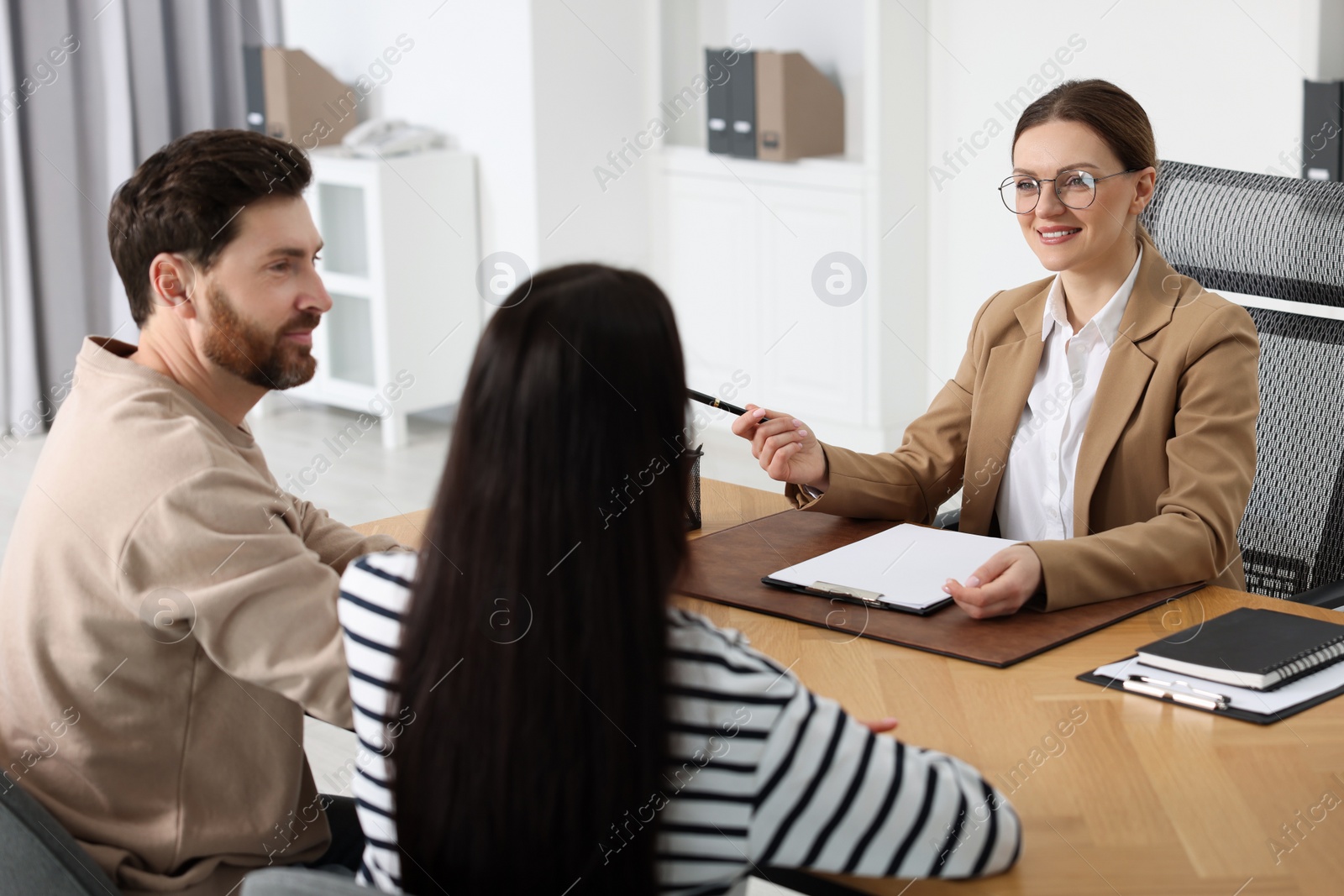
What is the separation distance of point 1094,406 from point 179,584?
1.13 meters

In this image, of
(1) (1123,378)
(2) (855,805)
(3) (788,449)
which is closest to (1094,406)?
(1) (1123,378)

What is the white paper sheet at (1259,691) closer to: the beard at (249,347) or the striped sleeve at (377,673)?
the striped sleeve at (377,673)

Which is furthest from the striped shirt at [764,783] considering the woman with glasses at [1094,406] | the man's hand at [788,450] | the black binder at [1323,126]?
the black binder at [1323,126]

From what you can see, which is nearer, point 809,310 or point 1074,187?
point 1074,187

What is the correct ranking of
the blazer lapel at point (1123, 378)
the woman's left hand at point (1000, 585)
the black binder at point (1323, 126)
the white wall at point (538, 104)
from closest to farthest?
the woman's left hand at point (1000, 585)
the blazer lapel at point (1123, 378)
the black binder at point (1323, 126)
the white wall at point (538, 104)

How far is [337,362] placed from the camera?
5.12 meters

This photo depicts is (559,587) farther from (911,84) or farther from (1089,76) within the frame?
(911,84)

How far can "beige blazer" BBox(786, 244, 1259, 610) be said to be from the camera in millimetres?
1557

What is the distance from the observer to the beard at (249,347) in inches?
52.3

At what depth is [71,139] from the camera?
4.99 meters

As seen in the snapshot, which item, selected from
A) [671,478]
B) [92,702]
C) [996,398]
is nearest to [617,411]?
[671,478]

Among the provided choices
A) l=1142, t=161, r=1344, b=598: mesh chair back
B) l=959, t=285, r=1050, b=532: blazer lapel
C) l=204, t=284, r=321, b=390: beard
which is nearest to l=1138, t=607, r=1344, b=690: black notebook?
l=959, t=285, r=1050, b=532: blazer lapel

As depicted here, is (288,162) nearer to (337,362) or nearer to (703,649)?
(703,649)

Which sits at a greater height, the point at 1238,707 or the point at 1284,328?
the point at 1284,328
